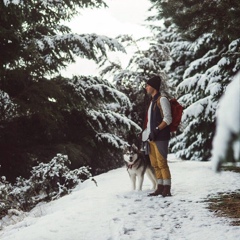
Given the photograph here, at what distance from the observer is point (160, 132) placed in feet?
19.1

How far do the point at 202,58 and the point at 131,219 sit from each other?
951cm

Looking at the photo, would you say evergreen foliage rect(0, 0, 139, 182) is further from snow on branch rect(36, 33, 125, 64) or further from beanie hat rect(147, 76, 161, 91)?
beanie hat rect(147, 76, 161, 91)

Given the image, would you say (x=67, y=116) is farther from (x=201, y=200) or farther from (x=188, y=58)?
(x=188, y=58)

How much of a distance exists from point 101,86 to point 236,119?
949 centimetres

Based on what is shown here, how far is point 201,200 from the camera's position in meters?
5.62

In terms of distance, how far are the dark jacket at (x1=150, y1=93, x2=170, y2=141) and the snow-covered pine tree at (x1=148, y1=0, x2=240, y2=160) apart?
1407mm

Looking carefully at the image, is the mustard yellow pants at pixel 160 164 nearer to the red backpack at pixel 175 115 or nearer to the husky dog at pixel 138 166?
the red backpack at pixel 175 115

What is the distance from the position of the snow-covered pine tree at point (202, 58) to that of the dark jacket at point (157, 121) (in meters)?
1.41

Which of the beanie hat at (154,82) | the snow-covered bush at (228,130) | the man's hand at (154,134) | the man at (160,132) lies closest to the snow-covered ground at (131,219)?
the man at (160,132)

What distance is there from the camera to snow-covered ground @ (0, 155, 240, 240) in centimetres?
381

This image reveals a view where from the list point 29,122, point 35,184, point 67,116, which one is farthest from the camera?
point 67,116

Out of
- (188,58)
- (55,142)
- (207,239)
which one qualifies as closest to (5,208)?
(55,142)

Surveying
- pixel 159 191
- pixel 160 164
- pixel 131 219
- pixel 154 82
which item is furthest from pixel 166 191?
pixel 154 82

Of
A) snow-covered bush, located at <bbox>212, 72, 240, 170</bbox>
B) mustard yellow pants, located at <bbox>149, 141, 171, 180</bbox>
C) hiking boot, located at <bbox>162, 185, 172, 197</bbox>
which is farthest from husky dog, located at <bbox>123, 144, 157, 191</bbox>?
snow-covered bush, located at <bbox>212, 72, 240, 170</bbox>
